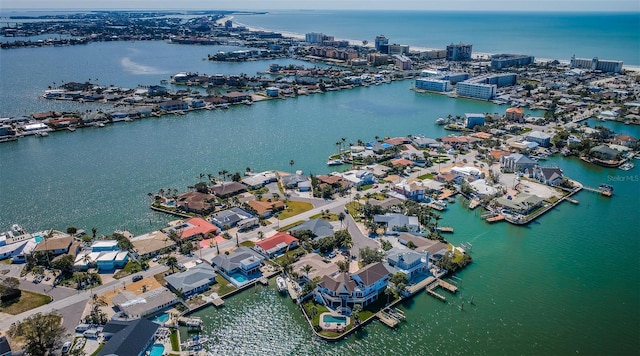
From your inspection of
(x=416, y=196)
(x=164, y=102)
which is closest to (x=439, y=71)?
(x=164, y=102)

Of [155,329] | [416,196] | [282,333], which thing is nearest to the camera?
[155,329]

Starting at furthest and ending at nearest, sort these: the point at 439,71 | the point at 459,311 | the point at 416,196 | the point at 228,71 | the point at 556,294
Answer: the point at 228,71 < the point at 439,71 < the point at 416,196 < the point at 556,294 < the point at 459,311

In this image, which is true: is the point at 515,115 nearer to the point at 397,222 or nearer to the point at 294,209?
the point at 397,222

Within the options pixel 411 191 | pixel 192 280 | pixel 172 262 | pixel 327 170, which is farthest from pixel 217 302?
pixel 327 170

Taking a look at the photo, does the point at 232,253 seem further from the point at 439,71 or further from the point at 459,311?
the point at 439,71

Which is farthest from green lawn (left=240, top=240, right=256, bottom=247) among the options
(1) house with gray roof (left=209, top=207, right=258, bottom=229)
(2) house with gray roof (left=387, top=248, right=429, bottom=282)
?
(2) house with gray roof (left=387, top=248, right=429, bottom=282)

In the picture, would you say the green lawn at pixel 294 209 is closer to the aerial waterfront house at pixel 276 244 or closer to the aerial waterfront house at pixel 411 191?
the aerial waterfront house at pixel 276 244

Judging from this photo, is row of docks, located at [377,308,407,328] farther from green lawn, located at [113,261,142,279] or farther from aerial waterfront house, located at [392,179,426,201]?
green lawn, located at [113,261,142,279]

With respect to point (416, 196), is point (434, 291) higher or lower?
lower
